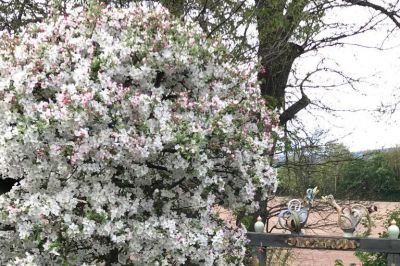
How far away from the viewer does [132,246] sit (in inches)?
155

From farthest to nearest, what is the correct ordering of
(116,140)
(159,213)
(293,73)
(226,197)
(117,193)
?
(293,73) < (226,197) < (159,213) < (117,193) < (116,140)

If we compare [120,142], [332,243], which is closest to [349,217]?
[332,243]

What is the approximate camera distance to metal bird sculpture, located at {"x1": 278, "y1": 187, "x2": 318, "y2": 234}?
7.87 meters

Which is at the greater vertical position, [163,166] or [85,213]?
[163,166]

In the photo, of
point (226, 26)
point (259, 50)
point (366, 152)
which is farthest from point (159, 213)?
point (366, 152)

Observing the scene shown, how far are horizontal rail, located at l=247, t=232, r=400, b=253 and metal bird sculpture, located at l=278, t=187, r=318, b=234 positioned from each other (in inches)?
5.3

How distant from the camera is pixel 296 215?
25.8 ft

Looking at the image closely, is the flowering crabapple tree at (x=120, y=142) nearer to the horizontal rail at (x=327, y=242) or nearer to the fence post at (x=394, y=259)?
the horizontal rail at (x=327, y=242)

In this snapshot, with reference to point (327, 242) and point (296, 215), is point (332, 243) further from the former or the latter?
point (296, 215)

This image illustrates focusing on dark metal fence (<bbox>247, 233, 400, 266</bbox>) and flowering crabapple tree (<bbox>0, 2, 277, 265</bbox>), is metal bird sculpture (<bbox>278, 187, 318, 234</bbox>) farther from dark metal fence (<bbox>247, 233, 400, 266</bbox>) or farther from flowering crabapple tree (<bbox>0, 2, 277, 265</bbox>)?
flowering crabapple tree (<bbox>0, 2, 277, 265</bbox>)

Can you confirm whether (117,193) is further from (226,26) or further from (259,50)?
(259,50)

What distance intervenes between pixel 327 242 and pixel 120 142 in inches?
188

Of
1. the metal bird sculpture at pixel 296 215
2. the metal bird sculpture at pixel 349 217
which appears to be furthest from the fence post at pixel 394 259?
the metal bird sculpture at pixel 296 215

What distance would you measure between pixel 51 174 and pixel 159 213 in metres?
0.80
